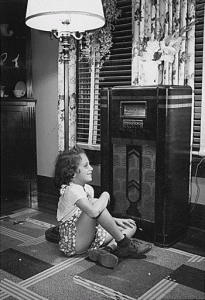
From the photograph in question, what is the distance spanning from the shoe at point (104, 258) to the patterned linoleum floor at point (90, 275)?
31 millimetres

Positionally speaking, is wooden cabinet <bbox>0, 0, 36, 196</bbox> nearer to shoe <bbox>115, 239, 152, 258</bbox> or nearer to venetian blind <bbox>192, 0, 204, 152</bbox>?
venetian blind <bbox>192, 0, 204, 152</bbox>

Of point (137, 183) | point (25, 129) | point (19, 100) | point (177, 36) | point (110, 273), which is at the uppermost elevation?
point (177, 36)

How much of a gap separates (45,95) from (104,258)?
2391 mm

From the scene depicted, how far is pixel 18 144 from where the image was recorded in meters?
4.17

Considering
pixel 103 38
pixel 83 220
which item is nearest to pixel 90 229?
pixel 83 220

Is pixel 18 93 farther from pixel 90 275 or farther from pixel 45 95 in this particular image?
pixel 90 275

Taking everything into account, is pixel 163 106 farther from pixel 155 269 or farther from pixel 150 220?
pixel 155 269

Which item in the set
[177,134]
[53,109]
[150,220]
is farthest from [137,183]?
[53,109]

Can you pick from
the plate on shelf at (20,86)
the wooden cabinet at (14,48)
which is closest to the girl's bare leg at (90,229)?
the wooden cabinet at (14,48)

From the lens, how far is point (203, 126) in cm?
300

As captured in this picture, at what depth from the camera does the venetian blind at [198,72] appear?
3.04 meters

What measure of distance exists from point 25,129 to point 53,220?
124 centimetres

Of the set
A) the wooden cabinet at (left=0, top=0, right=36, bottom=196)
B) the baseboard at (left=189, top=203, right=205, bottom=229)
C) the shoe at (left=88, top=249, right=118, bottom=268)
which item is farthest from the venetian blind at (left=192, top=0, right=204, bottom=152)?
the wooden cabinet at (left=0, top=0, right=36, bottom=196)

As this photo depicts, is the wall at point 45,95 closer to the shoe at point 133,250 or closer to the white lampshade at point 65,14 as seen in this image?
the white lampshade at point 65,14
